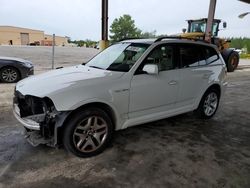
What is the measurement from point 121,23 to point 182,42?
6098 centimetres

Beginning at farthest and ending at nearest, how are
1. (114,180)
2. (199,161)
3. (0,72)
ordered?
(0,72) < (199,161) < (114,180)

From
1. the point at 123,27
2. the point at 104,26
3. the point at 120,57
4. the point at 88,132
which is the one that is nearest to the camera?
the point at 88,132

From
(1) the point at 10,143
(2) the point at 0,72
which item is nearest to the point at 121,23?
(2) the point at 0,72

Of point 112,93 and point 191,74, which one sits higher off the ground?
point 191,74

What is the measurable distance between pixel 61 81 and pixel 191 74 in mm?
2413

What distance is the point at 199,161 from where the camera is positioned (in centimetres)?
345

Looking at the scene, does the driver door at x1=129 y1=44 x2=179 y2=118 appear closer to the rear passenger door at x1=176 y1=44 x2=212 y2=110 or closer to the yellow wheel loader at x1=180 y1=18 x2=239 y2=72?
the rear passenger door at x1=176 y1=44 x2=212 y2=110

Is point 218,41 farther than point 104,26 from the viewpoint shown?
Yes

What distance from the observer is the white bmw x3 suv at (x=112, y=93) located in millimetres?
3229

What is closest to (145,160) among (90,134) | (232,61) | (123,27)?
(90,134)

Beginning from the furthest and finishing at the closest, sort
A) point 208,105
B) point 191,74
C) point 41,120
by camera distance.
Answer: point 208,105 → point 191,74 → point 41,120

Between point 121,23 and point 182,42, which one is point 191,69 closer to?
point 182,42

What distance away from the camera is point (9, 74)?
842 cm

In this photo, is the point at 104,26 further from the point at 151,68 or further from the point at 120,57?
the point at 151,68
